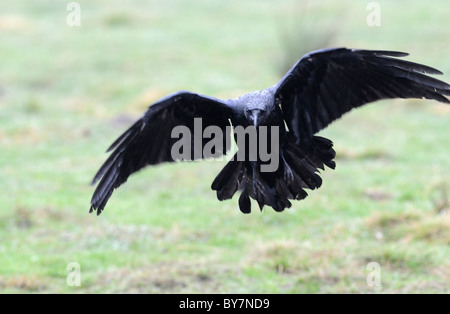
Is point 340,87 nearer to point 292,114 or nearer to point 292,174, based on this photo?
point 292,114

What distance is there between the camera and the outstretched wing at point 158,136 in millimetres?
5332

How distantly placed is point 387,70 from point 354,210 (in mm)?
3852

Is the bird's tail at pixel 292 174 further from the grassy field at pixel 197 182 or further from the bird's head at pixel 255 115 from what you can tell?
the grassy field at pixel 197 182

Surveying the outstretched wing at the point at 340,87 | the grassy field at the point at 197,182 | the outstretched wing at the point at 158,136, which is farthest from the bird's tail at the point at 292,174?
the grassy field at the point at 197,182

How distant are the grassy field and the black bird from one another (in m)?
1.77

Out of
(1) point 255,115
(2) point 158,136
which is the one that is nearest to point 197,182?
(2) point 158,136

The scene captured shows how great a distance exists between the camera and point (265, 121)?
537cm

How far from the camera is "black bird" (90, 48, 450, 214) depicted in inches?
207

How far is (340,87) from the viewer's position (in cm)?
Answer: 539

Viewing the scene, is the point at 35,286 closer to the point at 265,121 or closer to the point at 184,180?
the point at 265,121

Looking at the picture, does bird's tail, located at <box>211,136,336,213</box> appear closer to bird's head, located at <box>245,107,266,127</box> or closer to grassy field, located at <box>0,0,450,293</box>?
bird's head, located at <box>245,107,266,127</box>

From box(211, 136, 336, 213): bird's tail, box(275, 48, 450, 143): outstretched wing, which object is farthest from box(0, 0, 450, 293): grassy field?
box(275, 48, 450, 143): outstretched wing

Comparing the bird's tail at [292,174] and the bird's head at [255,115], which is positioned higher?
the bird's head at [255,115]

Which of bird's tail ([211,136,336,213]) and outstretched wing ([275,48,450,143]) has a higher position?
outstretched wing ([275,48,450,143])
